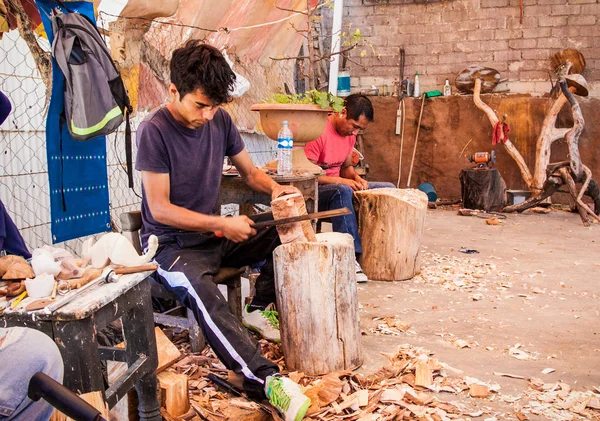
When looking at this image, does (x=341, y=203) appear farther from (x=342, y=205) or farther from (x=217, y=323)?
(x=217, y=323)

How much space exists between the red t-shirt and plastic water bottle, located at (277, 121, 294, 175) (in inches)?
35.6

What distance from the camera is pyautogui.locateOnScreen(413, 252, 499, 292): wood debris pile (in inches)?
191

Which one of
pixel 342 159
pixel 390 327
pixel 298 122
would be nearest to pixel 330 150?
pixel 342 159

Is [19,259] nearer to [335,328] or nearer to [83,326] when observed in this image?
[83,326]

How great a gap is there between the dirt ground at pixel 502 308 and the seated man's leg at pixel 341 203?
47 centimetres

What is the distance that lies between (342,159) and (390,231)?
38.4 inches

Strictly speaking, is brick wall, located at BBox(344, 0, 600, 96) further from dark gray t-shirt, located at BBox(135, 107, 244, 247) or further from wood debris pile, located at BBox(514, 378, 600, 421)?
wood debris pile, located at BBox(514, 378, 600, 421)

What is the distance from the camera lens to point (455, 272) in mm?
5227

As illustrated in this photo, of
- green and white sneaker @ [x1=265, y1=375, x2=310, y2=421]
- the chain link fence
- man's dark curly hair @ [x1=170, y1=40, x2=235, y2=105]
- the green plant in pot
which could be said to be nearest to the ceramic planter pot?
the green plant in pot

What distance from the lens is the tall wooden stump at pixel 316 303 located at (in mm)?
3037

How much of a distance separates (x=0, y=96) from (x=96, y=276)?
1.16 metres

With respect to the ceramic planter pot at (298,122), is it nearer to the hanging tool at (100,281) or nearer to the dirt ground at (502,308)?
the dirt ground at (502,308)

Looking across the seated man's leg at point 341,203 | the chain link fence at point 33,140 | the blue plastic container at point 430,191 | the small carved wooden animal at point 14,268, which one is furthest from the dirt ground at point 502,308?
the blue plastic container at point 430,191

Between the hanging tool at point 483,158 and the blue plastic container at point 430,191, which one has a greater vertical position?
the hanging tool at point 483,158
